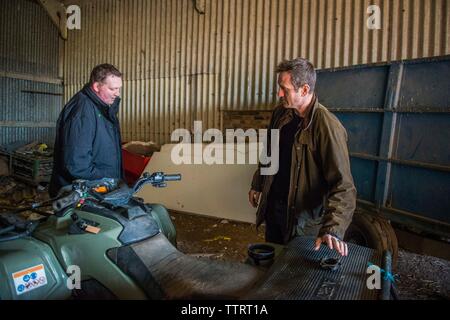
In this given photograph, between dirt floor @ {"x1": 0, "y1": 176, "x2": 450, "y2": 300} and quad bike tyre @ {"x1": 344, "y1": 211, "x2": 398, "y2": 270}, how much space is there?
29 centimetres

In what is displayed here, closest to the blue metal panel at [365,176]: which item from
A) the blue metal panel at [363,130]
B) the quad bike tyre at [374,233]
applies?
the blue metal panel at [363,130]

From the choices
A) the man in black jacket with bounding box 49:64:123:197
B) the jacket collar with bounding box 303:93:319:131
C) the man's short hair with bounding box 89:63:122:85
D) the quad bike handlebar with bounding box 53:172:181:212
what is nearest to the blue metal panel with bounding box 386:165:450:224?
the jacket collar with bounding box 303:93:319:131

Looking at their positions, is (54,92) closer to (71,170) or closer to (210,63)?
(210,63)

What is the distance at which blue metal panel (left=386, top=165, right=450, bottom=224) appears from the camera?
3.31 meters

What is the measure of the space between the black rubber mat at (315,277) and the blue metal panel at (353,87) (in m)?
2.56

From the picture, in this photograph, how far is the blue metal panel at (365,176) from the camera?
390cm

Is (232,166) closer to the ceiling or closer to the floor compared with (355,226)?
closer to the ceiling

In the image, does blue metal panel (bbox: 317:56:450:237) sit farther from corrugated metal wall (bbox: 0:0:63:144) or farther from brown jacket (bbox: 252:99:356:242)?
corrugated metal wall (bbox: 0:0:63:144)

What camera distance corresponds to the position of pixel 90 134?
2.61 m

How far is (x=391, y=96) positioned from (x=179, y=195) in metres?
3.72

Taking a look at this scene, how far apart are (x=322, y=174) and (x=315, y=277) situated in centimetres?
87

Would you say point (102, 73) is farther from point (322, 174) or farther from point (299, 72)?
point (322, 174)
